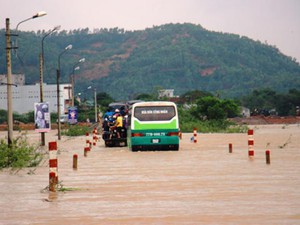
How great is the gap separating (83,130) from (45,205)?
6782 centimetres

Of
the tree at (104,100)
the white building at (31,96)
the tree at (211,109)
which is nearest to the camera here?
the tree at (211,109)

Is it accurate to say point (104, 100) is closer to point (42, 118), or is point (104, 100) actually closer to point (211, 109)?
point (211, 109)

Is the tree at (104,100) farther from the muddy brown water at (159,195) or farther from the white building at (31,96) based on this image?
the muddy brown water at (159,195)

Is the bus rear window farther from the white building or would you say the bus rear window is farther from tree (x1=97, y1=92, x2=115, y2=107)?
the white building

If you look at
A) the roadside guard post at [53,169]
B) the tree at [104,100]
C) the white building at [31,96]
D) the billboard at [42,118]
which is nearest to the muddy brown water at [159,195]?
the roadside guard post at [53,169]

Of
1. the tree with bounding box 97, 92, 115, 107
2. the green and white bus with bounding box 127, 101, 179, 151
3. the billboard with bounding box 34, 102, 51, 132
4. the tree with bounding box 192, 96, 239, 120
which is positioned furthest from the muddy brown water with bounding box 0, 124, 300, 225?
the tree with bounding box 97, 92, 115, 107

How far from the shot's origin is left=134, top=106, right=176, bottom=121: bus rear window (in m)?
41.7

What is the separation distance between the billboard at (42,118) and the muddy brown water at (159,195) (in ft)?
57.7

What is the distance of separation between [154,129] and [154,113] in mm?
1228

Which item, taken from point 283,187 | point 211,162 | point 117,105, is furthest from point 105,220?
point 117,105

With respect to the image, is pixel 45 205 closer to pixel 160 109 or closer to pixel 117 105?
pixel 160 109

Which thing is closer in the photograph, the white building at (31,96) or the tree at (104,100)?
the tree at (104,100)

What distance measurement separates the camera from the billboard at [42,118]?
156 feet

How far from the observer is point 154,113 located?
4194cm
